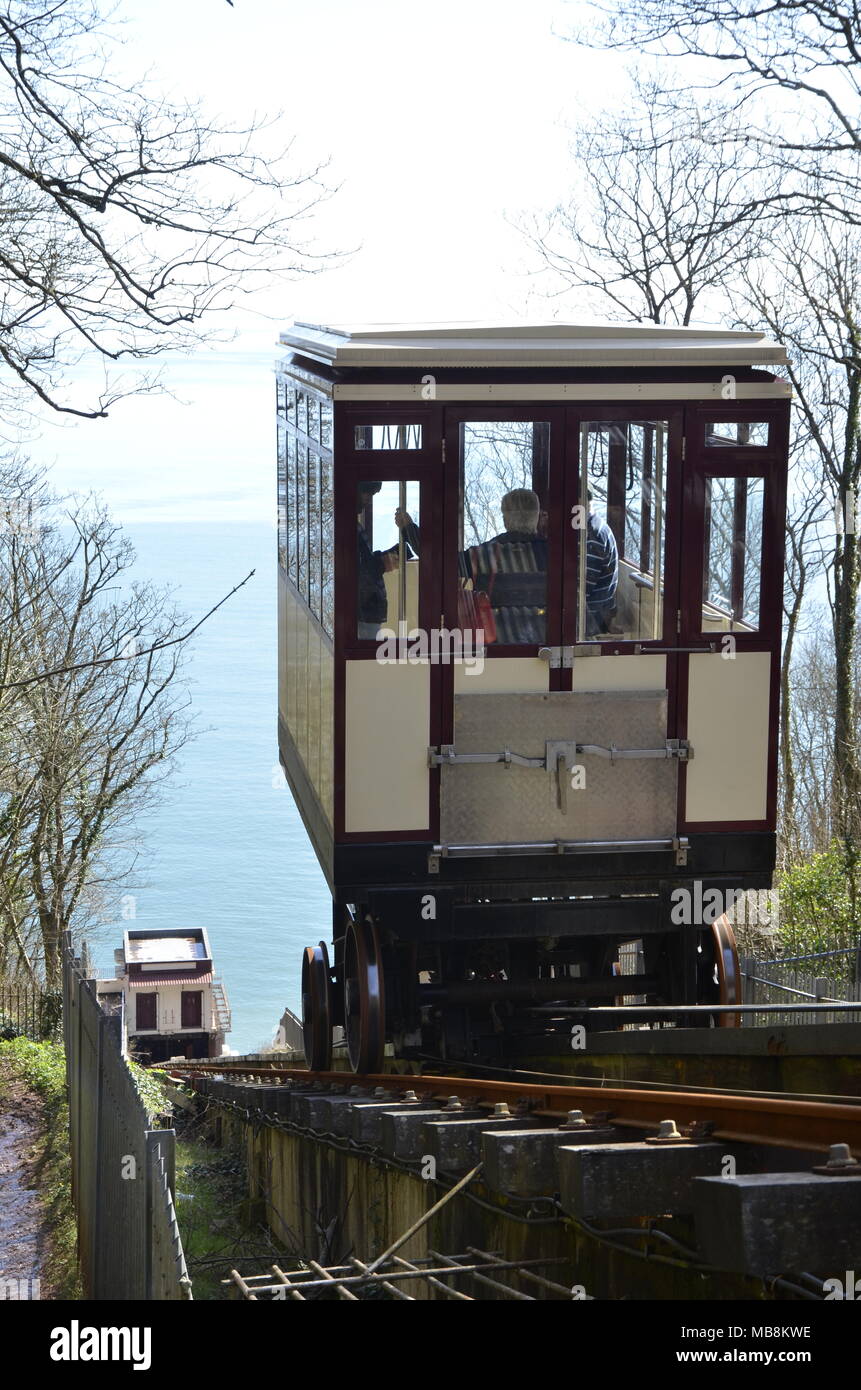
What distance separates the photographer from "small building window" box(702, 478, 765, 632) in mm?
7836

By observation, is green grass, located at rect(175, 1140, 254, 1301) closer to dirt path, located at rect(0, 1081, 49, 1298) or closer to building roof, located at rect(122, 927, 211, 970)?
dirt path, located at rect(0, 1081, 49, 1298)

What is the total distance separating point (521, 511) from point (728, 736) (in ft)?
5.46

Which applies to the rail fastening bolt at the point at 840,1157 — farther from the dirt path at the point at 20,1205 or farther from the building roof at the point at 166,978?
the building roof at the point at 166,978

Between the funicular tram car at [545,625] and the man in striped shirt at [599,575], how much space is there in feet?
0.04

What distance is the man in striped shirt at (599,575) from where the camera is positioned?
7793 millimetres

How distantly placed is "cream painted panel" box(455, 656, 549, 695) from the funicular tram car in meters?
0.01

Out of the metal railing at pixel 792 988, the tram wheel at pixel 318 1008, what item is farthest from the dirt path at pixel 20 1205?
the metal railing at pixel 792 988

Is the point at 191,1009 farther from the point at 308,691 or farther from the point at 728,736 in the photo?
the point at 728,736

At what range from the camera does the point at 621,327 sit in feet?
26.1

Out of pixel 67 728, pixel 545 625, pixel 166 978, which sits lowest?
pixel 166 978

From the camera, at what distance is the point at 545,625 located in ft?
25.4

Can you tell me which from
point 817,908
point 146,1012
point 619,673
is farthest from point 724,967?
point 146,1012

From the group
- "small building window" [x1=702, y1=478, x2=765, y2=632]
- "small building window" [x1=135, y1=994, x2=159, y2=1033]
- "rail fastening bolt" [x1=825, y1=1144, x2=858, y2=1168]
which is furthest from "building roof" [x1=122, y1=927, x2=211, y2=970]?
"rail fastening bolt" [x1=825, y1=1144, x2=858, y2=1168]

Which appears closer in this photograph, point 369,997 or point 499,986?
point 369,997
